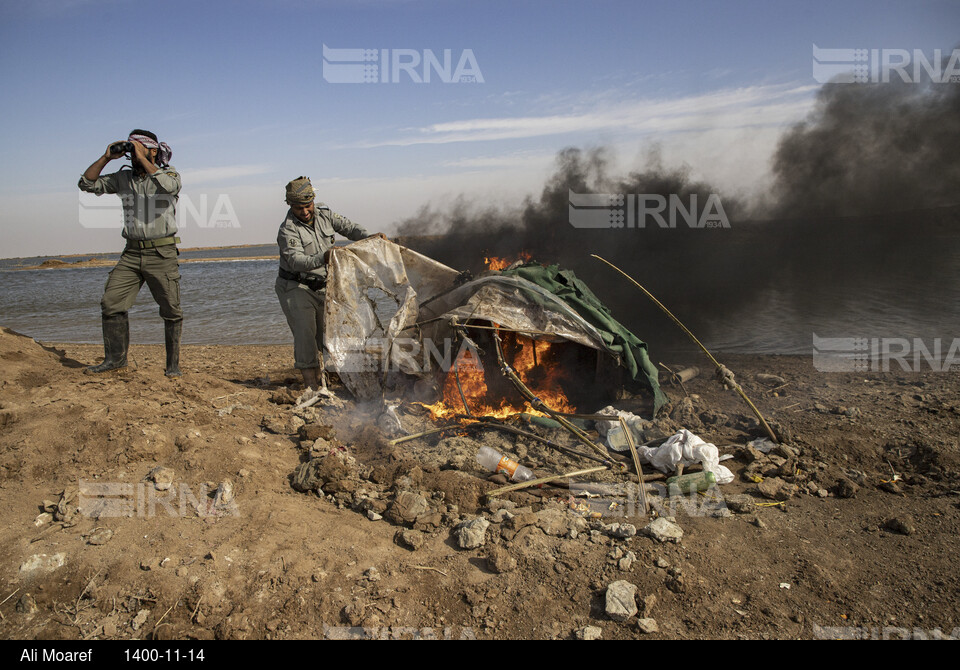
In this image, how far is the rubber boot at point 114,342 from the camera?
5.01 m

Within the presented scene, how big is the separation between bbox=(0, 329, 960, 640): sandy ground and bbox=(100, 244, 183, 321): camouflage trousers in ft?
2.48

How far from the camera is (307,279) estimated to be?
5.33m

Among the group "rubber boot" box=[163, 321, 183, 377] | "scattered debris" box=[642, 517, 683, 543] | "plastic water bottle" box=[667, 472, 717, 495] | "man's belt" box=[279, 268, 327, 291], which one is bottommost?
"scattered debris" box=[642, 517, 683, 543]

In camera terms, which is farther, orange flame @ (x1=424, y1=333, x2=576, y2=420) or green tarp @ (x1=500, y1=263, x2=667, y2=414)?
orange flame @ (x1=424, y1=333, x2=576, y2=420)

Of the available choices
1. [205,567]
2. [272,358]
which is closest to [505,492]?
[205,567]

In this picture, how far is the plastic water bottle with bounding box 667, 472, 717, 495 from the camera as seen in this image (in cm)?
366

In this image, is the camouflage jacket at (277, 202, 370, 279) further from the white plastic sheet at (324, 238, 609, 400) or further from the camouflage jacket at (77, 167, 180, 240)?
the camouflage jacket at (77, 167, 180, 240)

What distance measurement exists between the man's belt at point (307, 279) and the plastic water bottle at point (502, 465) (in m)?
2.53

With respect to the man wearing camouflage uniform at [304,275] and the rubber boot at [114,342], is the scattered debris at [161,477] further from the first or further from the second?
the rubber boot at [114,342]

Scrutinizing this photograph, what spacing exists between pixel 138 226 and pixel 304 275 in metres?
1.51

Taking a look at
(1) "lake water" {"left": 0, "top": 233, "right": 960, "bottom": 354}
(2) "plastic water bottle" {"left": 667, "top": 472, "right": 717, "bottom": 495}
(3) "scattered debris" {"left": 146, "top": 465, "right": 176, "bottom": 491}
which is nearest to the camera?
(3) "scattered debris" {"left": 146, "top": 465, "right": 176, "bottom": 491}

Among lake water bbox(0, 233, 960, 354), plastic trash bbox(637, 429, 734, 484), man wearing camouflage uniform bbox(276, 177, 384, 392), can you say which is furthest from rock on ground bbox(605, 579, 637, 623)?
lake water bbox(0, 233, 960, 354)

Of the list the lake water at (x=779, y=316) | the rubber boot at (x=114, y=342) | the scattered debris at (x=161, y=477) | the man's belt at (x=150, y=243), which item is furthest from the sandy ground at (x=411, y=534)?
the lake water at (x=779, y=316)
